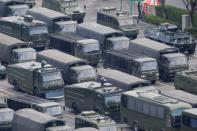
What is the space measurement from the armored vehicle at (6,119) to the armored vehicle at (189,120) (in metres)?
13.2

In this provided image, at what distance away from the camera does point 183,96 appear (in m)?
87.0

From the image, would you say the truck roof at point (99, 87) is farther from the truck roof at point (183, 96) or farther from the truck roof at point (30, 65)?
the truck roof at point (30, 65)

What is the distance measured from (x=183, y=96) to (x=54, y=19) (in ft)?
101

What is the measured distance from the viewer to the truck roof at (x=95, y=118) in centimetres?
8100

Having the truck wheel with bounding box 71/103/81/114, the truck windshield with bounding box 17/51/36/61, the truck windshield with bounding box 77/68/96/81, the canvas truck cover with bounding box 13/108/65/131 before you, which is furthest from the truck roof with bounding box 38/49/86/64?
the canvas truck cover with bounding box 13/108/65/131

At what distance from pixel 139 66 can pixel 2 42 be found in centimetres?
1487

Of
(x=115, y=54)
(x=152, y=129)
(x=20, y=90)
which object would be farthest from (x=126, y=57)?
(x=152, y=129)

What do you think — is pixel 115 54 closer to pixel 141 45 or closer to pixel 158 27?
pixel 141 45

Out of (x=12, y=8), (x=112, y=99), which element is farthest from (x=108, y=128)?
(x=12, y=8)

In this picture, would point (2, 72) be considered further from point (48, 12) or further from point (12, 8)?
point (12, 8)

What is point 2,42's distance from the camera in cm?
10556

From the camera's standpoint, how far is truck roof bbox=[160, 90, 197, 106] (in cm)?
8556

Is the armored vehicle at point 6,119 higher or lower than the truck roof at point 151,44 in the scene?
lower

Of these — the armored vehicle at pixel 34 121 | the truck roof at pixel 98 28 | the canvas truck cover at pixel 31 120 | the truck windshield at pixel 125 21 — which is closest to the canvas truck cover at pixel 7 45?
the truck roof at pixel 98 28
